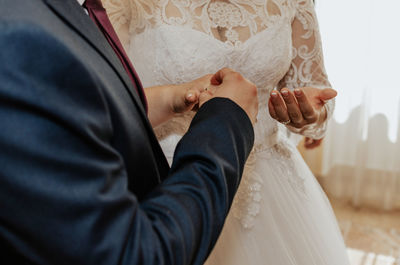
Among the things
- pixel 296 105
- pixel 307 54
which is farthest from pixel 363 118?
pixel 296 105

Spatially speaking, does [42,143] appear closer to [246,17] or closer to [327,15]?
[246,17]

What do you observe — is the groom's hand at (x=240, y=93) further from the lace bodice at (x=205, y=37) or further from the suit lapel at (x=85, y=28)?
the lace bodice at (x=205, y=37)

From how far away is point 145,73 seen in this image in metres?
1.12

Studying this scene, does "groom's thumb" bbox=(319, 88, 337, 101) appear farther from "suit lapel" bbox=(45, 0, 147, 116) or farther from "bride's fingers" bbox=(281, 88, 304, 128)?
"suit lapel" bbox=(45, 0, 147, 116)

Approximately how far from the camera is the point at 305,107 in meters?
0.92

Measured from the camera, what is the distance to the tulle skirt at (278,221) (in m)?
0.99

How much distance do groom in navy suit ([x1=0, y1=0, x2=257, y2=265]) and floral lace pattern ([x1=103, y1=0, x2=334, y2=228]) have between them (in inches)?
22.2

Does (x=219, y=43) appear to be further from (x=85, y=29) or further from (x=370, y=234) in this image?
(x=370, y=234)

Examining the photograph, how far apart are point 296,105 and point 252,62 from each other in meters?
0.24

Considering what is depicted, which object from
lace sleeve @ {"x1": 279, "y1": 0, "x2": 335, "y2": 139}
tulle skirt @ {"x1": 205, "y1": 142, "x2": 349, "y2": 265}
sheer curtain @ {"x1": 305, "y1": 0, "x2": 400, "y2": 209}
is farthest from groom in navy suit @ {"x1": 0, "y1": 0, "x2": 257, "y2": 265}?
sheer curtain @ {"x1": 305, "y1": 0, "x2": 400, "y2": 209}

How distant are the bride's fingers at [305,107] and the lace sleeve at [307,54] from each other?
7.5 inches

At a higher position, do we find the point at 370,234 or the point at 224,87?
the point at 224,87

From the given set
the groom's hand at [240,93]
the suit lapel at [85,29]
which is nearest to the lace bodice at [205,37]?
the groom's hand at [240,93]

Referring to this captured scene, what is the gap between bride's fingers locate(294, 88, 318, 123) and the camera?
A: 0.88 meters
